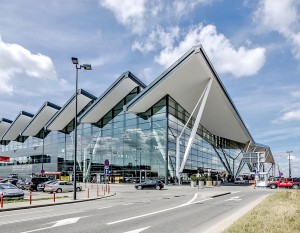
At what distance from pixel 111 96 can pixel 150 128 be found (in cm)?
879

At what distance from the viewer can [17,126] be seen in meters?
80.0

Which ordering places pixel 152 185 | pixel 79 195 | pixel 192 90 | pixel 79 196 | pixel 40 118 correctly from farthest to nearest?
pixel 40 118 < pixel 192 90 < pixel 152 185 < pixel 79 195 < pixel 79 196

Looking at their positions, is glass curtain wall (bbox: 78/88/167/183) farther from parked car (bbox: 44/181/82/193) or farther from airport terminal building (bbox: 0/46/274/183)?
parked car (bbox: 44/181/82/193)

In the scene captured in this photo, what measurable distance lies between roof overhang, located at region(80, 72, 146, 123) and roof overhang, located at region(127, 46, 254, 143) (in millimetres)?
4189

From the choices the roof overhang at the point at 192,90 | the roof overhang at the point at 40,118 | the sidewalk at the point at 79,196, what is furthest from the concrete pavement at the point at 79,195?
the roof overhang at the point at 40,118

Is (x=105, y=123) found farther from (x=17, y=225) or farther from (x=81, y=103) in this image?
(x=17, y=225)

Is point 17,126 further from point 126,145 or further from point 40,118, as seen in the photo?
point 126,145

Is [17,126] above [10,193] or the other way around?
above

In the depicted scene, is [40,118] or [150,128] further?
[40,118]

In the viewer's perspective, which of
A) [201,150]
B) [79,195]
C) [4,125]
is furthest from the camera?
[4,125]

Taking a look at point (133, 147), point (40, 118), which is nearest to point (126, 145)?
point (133, 147)

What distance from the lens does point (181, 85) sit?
1844 inches

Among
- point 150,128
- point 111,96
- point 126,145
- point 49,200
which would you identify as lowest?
point 49,200

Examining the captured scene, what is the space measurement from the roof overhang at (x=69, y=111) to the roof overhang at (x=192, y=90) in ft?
37.3
